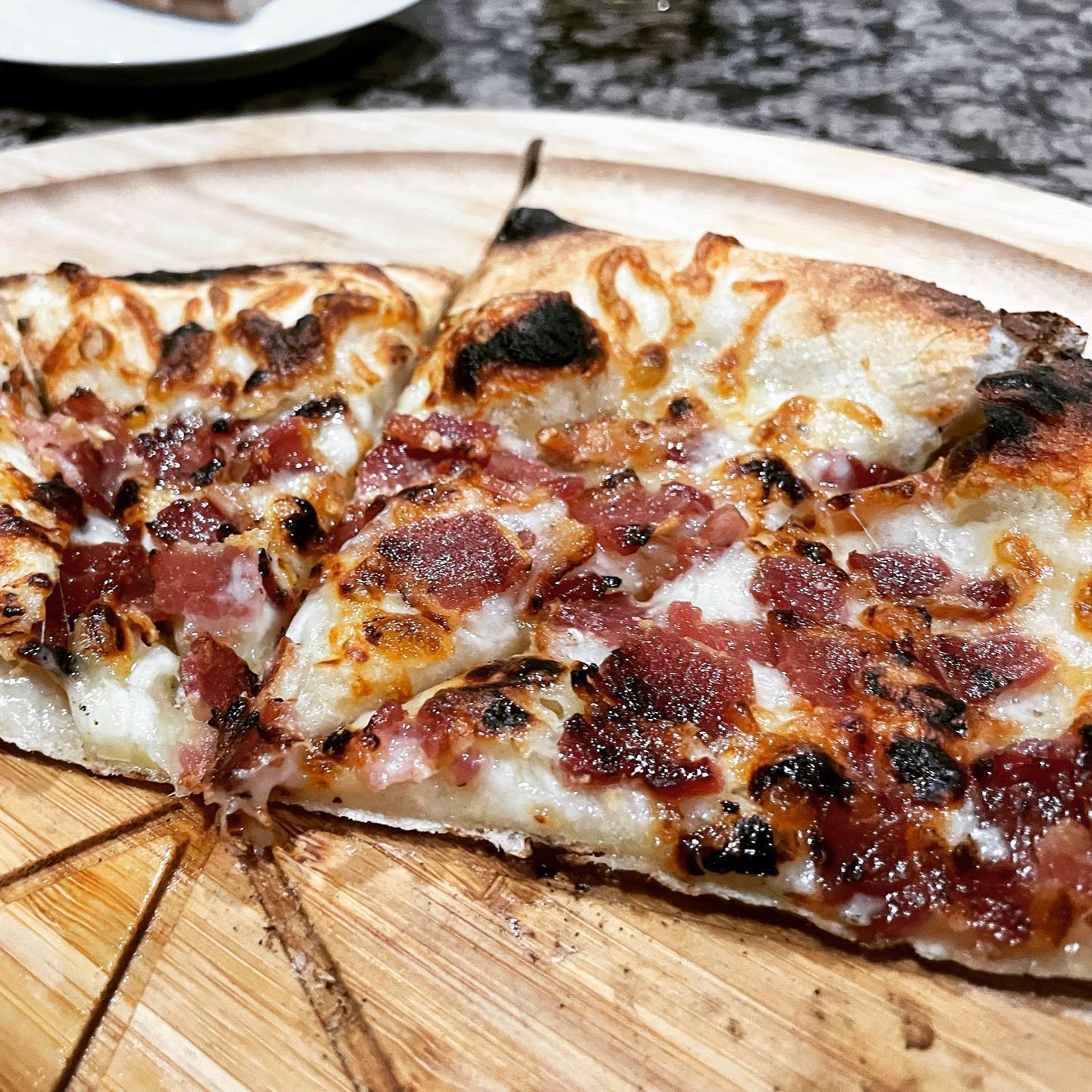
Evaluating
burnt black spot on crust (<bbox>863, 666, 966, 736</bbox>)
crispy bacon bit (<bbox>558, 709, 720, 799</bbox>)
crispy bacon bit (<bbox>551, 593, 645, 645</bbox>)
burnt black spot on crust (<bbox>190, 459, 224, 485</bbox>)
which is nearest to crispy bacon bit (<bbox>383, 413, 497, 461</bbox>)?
burnt black spot on crust (<bbox>190, 459, 224, 485</bbox>)

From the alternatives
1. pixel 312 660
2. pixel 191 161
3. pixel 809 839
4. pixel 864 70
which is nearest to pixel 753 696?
pixel 809 839

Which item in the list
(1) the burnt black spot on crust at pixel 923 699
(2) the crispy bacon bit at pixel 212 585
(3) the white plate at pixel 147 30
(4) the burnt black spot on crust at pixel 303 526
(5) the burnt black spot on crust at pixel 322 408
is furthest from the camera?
(3) the white plate at pixel 147 30

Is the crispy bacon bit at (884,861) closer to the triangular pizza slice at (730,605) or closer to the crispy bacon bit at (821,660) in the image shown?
the triangular pizza slice at (730,605)

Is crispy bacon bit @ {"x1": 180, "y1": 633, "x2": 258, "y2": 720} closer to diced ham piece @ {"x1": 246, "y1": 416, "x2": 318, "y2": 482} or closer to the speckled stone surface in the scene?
diced ham piece @ {"x1": 246, "y1": 416, "x2": 318, "y2": 482}

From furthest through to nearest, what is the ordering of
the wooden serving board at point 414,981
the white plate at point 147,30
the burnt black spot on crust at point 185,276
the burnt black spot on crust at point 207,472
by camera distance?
the white plate at point 147,30 → the burnt black spot on crust at point 185,276 → the burnt black spot on crust at point 207,472 → the wooden serving board at point 414,981

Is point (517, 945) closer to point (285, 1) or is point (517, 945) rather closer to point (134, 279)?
point (134, 279)

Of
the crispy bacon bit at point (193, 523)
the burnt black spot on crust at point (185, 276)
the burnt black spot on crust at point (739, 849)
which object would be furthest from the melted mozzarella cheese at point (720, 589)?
the burnt black spot on crust at point (185, 276)
